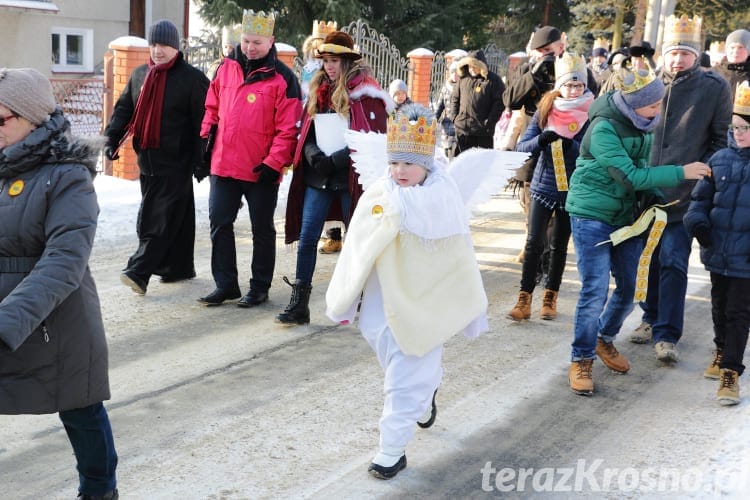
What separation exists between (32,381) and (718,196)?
162 inches

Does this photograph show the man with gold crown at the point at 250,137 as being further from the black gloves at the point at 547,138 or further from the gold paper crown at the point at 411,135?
the gold paper crown at the point at 411,135

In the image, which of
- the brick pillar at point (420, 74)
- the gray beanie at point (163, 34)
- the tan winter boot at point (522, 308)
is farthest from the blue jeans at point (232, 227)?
the brick pillar at point (420, 74)

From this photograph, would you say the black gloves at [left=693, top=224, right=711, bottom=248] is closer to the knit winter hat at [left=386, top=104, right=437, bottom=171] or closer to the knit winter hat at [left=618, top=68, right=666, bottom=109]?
the knit winter hat at [left=618, top=68, right=666, bottom=109]

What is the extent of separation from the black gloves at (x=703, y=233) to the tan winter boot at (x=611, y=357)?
0.97 metres

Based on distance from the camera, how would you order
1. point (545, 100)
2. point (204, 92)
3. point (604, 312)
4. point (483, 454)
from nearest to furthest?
point (483, 454) < point (604, 312) < point (545, 100) < point (204, 92)

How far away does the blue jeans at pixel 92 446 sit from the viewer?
3787 mm

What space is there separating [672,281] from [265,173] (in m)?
3.07

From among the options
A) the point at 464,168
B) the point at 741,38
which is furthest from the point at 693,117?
the point at 741,38

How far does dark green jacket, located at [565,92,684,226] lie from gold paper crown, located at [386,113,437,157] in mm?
1508

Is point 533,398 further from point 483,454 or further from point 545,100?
point 545,100

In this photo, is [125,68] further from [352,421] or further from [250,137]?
[352,421]

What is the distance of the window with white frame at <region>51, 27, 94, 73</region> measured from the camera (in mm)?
23047

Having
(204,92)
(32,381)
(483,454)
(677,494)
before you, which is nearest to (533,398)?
(483,454)

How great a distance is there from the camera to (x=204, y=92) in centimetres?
760
